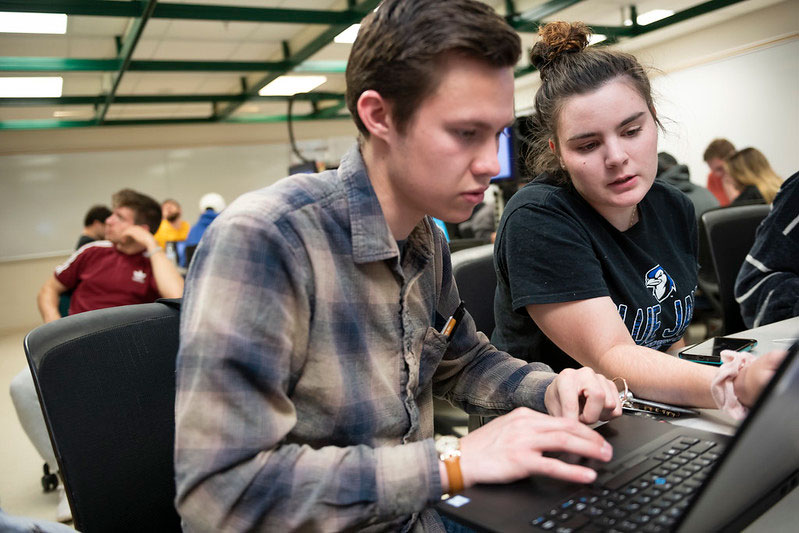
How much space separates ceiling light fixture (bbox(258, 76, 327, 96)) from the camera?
26.5ft

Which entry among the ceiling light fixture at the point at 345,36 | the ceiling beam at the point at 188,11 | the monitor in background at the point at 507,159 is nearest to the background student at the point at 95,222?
the ceiling beam at the point at 188,11

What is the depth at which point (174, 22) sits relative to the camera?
5.93 meters

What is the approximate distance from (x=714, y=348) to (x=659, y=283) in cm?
20

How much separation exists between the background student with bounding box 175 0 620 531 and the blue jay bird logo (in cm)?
49

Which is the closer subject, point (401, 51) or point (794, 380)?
point (794, 380)

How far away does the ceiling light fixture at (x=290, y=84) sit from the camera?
8086mm

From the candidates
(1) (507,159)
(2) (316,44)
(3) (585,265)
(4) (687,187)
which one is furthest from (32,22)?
(3) (585,265)

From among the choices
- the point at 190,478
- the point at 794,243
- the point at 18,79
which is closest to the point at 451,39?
the point at 190,478

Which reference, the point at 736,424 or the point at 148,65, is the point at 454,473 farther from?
the point at 148,65

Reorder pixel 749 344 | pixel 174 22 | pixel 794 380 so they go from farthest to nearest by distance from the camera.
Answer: pixel 174 22, pixel 749 344, pixel 794 380

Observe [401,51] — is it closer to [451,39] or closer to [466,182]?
[451,39]

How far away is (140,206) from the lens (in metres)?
2.90

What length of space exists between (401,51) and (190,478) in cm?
51

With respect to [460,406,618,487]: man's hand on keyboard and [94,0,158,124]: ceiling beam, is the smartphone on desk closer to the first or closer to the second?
[460,406,618,487]: man's hand on keyboard
